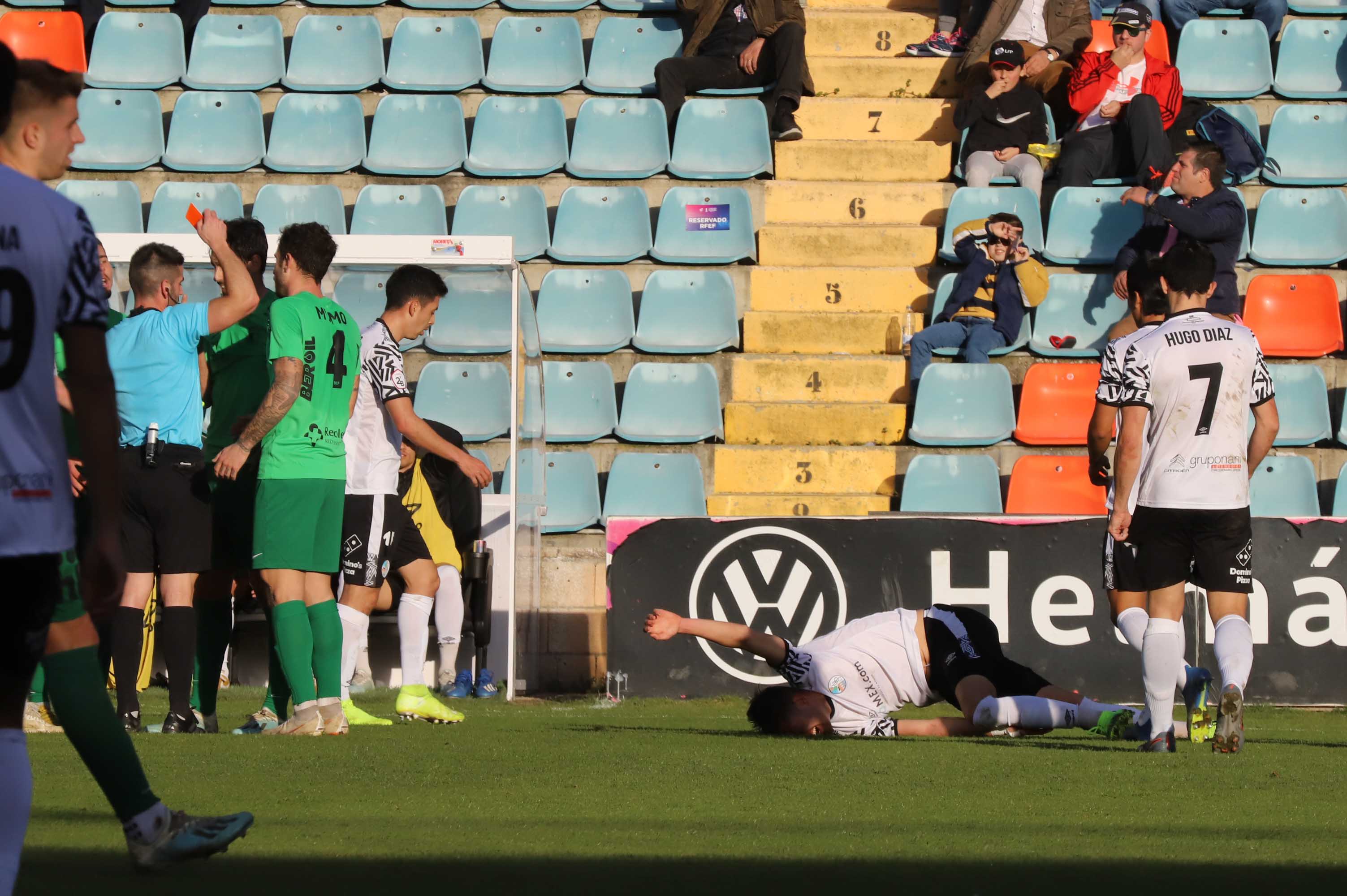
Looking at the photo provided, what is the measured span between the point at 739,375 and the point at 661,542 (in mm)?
2371

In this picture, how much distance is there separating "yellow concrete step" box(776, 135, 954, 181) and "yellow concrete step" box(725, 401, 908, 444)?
8.00 ft

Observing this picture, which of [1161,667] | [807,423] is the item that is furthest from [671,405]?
[1161,667]

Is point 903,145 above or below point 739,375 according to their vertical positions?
above

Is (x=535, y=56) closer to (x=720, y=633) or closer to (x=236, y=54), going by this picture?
(x=236, y=54)

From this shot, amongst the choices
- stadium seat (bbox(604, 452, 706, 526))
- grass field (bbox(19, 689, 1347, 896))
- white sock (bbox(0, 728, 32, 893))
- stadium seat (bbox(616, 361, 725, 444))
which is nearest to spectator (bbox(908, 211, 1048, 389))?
stadium seat (bbox(616, 361, 725, 444))

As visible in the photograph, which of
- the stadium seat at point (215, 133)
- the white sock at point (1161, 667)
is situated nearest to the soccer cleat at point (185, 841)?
the white sock at point (1161, 667)

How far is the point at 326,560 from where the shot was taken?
21.1ft

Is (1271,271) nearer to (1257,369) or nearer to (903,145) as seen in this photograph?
(903,145)

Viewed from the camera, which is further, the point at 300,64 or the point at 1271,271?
the point at 300,64

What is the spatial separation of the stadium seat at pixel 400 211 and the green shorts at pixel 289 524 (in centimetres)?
578

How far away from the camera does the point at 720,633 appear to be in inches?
252

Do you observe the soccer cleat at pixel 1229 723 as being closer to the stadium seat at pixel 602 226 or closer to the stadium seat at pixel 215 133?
the stadium seat at pixel 602 226

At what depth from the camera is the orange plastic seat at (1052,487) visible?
10.5 meters

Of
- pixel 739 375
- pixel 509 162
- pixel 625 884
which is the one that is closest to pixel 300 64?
pixel 509 162
